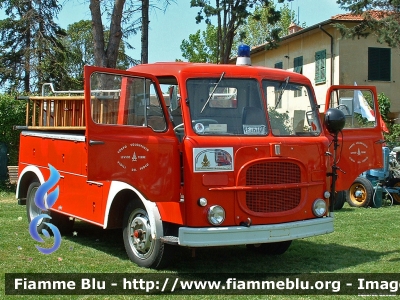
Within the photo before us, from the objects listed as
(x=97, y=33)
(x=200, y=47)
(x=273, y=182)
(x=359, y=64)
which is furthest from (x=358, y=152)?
(x=200, y=47)

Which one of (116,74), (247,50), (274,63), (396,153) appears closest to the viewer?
(116,74)

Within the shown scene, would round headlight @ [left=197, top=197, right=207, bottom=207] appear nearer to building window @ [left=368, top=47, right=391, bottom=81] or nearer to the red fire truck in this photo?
the red fire truck

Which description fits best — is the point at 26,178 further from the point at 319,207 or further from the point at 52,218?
the point at 319,207

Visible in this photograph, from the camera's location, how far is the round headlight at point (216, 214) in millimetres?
6770

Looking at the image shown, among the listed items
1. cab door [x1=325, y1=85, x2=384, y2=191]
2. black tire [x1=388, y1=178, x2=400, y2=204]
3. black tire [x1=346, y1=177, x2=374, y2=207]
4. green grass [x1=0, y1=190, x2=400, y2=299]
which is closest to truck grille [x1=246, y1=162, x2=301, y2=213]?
green grass [x1=0, y1=190, x2=400, y2=299]

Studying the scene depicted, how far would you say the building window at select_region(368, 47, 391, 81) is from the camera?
28.0m

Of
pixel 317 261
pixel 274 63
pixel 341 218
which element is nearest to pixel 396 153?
pixel 341 218

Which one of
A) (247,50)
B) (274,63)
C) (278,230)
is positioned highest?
(274,63)

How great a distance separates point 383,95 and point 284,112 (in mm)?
19862

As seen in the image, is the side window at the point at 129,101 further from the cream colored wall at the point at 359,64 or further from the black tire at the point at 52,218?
the cream colored wall at the point at 359,64

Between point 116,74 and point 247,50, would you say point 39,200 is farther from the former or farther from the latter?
point 247,50

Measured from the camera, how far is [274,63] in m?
32.8

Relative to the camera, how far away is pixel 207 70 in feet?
24.1

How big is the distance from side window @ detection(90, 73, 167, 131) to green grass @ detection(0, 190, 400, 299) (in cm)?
172
